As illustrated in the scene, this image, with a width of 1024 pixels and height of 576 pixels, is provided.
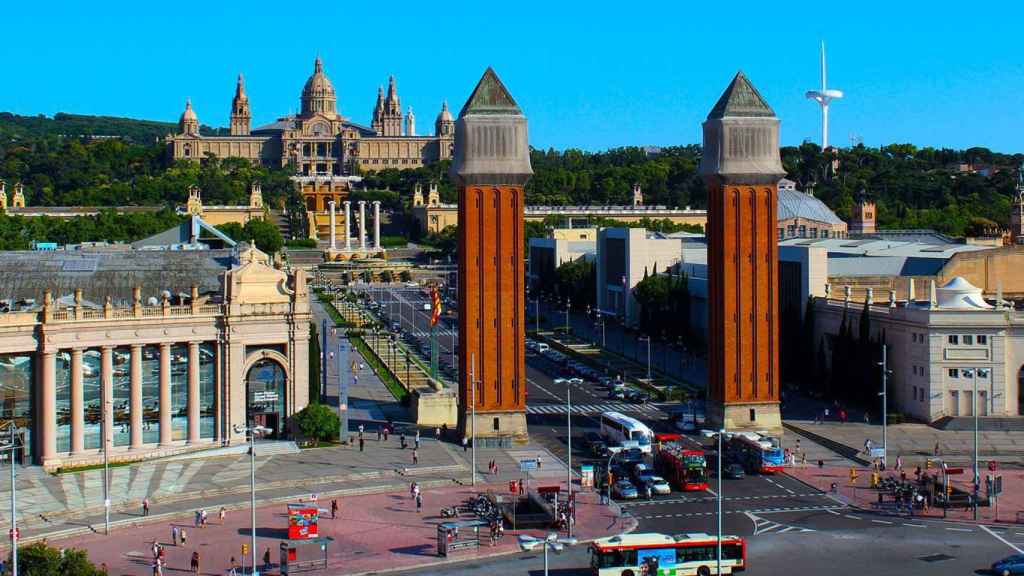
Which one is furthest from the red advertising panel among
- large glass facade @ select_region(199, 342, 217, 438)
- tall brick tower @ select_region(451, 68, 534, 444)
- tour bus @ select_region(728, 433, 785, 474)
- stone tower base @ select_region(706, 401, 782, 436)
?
stone tower base @ select_region(706, 401, 782, 436)

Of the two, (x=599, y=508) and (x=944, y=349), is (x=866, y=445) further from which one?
(x=599, y=508)

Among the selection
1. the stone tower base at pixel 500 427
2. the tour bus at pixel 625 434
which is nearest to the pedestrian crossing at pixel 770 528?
the tour bus at pixel 625 434

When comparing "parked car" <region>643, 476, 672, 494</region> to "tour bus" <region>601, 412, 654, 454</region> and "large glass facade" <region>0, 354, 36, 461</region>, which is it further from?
"large glass facade" <region>0, 354, 36, 461</region>

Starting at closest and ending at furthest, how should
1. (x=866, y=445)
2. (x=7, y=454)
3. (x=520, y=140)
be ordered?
(x=7, y=454)
(x=866, y=445)
(x=520, y=140)

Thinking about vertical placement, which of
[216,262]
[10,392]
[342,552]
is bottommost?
[342,552]

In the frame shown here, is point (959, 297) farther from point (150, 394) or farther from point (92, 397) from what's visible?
point (92, 397)

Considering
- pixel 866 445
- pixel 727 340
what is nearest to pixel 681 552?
pixel 866 445

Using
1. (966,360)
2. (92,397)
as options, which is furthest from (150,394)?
(966,360)
